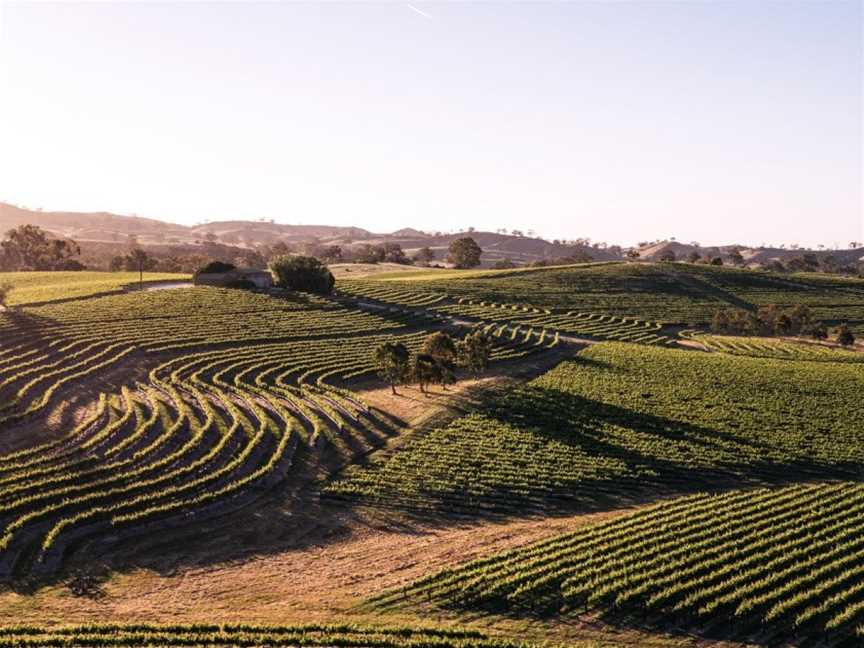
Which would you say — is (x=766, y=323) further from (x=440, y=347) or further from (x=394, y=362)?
(x=394, y=362)

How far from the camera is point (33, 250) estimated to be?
151750 mm

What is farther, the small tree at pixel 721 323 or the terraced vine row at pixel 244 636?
the small tree at pixel 721 323

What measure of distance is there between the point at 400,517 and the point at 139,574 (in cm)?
1341

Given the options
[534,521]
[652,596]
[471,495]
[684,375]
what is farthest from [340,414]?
[684,375]

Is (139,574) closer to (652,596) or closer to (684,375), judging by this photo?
(652,596)

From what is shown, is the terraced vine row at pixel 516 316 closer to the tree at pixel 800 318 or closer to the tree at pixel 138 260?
the tree at pixel 800 318

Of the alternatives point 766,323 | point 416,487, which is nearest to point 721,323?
point 766,323

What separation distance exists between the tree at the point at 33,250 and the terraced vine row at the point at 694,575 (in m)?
142

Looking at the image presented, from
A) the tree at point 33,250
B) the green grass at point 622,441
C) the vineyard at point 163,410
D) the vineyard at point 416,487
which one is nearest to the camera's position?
the vineyard at point 416,487

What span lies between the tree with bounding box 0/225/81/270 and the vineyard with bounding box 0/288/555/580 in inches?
2847

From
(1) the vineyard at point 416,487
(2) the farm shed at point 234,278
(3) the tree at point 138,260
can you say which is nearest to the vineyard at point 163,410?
(1) the vineyard at point 416,487

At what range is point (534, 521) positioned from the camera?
122 feet

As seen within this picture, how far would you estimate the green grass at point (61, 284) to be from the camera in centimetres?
9056

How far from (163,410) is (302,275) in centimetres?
5891
